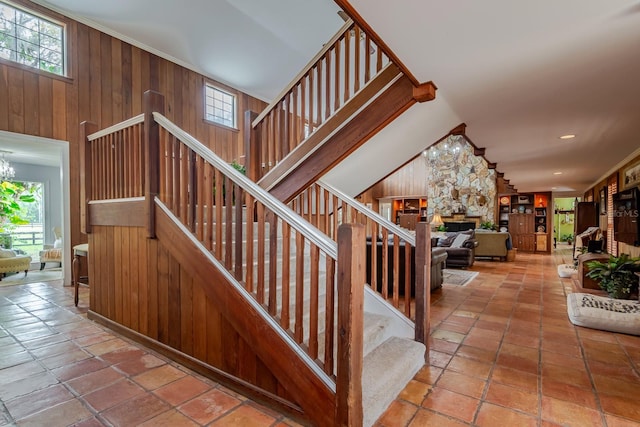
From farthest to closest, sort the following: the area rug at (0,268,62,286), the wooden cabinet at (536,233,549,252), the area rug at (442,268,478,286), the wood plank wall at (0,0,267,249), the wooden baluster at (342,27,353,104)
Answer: the wooden cabinet at (536,233,549,252), the area rug at (442,268,478,286), the area rug at (0,268,62,286), the wood plank wall at (0,0,267,249), the wooden baluster at (342,27,353,104)

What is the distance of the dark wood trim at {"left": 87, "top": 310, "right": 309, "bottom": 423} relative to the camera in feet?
5.72

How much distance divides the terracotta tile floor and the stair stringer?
253 millimetres

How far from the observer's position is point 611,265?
12.4ft

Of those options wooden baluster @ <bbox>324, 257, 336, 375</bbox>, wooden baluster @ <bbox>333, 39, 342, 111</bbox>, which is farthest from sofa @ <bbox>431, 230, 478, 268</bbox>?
wooden baluster @ <bbox>324, 257, 336, 375</bbox>

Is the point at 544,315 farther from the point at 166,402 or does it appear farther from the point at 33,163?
the point at 33,163

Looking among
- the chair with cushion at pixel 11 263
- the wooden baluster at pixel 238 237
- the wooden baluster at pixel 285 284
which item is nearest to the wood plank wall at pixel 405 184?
the chair with cushion at pixel 11 263

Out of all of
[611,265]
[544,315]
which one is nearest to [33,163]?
[544,315]

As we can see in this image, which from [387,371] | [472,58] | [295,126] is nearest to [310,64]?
[295,126]

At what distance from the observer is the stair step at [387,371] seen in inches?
66.9

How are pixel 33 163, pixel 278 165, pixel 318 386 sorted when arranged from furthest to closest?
pixel 33 163
pixel 278 165
pixel 318 386

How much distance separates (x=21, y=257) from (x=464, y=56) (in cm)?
772

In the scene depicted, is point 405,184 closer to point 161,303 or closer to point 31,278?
point 31,278

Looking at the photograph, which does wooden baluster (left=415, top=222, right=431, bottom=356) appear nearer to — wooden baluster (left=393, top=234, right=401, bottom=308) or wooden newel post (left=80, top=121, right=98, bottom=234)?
wooden baluster (left=393, top=234, right=401, bottom=308)

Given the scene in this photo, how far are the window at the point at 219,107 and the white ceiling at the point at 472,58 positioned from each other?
38cm
